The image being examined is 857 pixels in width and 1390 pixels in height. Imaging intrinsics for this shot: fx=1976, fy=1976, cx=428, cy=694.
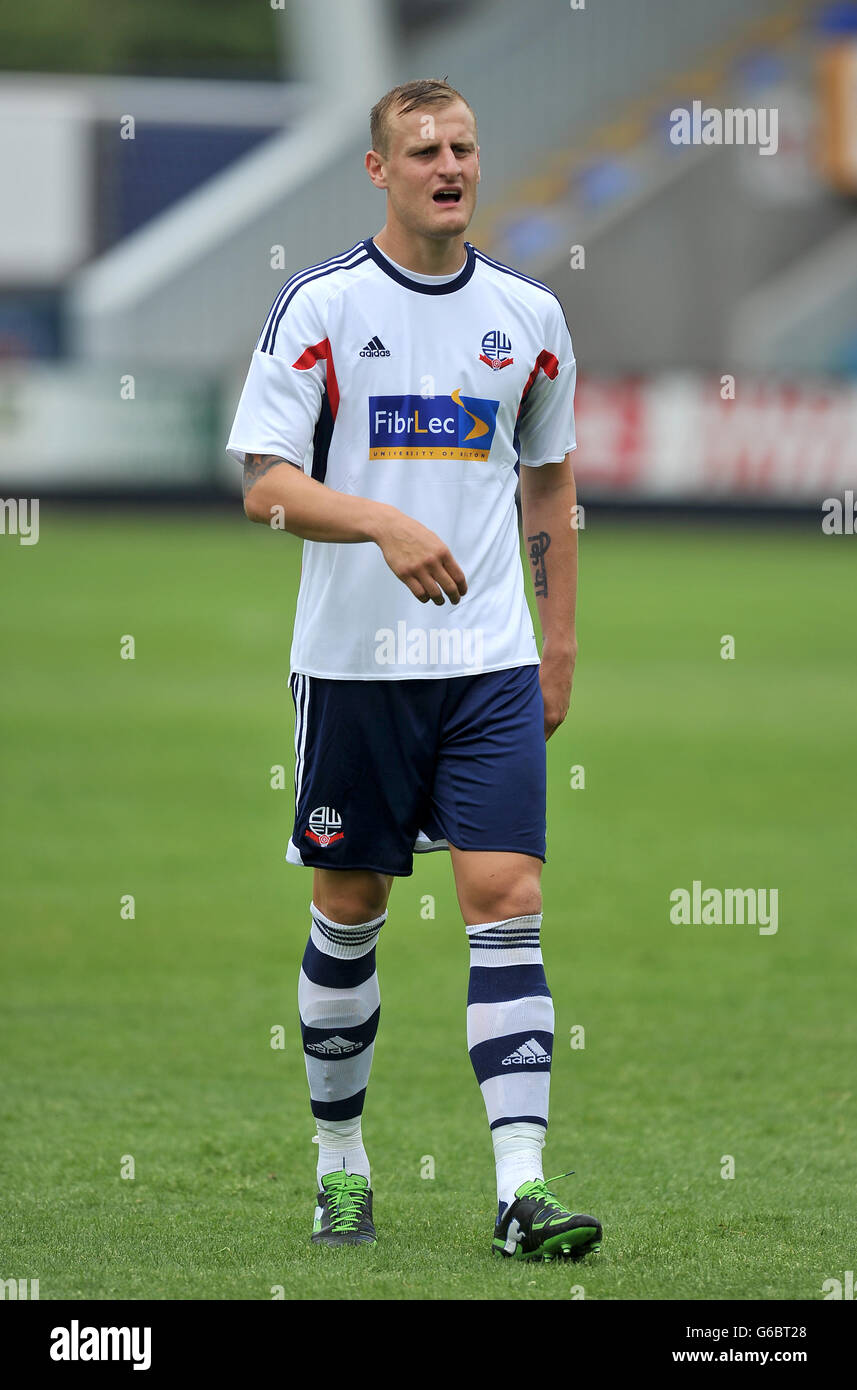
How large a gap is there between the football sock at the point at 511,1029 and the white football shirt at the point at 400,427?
0.59 metres

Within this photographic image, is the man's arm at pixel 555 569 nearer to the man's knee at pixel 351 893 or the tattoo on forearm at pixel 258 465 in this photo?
the man's knee at pixel 351 893

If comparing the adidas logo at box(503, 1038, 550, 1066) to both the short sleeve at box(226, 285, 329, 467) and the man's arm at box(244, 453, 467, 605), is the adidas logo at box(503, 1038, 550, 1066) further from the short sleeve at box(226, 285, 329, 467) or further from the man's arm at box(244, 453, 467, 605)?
the short sleeve at box(226, 285, 329, 467)

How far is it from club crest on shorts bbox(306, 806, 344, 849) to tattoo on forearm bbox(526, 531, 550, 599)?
30.1 inches

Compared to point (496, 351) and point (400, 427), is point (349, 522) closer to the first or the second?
point (400, 427)

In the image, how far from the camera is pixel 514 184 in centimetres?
4031

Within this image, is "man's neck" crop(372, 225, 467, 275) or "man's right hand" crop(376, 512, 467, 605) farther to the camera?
"man's neck" crop(372, 225, 467, 275)

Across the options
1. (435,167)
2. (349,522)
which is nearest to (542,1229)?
(349,522)

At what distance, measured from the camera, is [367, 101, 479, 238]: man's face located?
4184 mm

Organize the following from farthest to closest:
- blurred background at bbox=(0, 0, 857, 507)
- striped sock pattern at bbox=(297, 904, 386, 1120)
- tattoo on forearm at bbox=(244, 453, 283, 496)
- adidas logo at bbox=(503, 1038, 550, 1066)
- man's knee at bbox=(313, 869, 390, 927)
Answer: blurred background at bbox=(0, 0, 857, 507), striped sock pattern at bbox=(297, 904, 386, 1120), man's knee at bbox=(313, 869, 390, 927), adidas logo at bbox=(503, 1038, 550, 1066), tattoo on forearm at bbox=(244, 453, 283, 496)

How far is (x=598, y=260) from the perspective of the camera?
38.3m

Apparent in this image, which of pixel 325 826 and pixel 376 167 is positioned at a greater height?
pixel 376 167

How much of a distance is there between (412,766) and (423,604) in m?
0.35

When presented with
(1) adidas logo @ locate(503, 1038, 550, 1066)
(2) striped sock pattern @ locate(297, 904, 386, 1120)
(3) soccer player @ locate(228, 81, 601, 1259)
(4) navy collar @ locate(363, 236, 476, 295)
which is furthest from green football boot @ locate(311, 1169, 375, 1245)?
(4) navy collar @ locate(363, 236, 476, 295)

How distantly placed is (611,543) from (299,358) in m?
24.7
